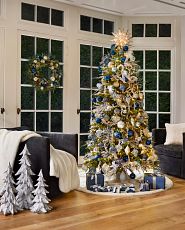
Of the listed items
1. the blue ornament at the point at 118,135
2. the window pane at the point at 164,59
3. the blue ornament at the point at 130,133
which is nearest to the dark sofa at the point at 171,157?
the blue ornament at the point at 130,133

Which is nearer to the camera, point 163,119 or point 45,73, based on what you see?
point 45,73

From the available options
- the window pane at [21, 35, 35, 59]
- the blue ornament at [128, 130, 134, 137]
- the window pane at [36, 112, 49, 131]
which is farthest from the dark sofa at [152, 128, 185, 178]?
the window pane at [21, 35, 35, 59]

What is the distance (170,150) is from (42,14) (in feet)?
10.1

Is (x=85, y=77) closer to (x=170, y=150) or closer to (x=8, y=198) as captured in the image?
(x=170, y=150)

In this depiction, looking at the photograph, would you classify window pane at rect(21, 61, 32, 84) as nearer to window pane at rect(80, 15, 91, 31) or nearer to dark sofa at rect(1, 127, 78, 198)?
window pane at rect(80, 15, 91, 31)

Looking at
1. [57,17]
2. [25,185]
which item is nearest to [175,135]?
[57,17]

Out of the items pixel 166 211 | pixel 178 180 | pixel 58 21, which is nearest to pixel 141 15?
pixel 58 21

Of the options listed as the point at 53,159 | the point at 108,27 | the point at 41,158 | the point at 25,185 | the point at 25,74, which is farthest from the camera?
the point at 108,27

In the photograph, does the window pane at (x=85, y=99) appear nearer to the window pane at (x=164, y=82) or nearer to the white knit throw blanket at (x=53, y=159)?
the window pane at (x=164, y=82)

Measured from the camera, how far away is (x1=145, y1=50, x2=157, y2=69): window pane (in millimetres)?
7383

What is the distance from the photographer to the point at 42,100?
21.2ft

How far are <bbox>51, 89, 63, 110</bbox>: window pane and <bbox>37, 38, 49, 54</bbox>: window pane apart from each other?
708mm

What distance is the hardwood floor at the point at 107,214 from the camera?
3.39 metres

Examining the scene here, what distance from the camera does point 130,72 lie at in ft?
16.3
